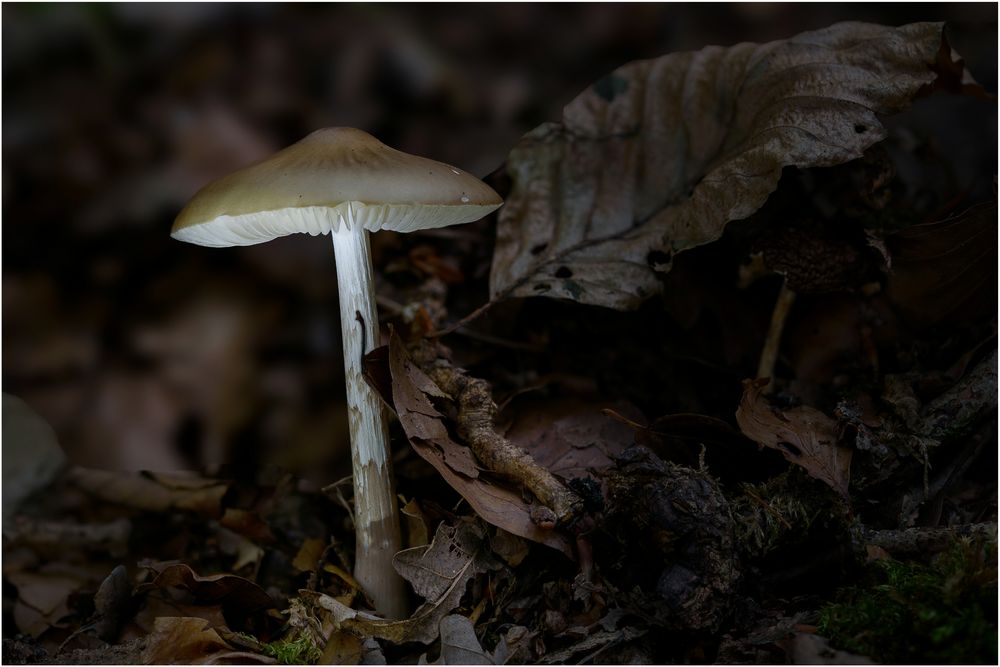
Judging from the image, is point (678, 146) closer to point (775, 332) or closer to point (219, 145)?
point (775, 332)

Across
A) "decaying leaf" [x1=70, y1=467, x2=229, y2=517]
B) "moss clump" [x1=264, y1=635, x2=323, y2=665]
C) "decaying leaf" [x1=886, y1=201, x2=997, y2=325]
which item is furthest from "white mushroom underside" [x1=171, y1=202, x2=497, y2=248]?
"decaying leaf" [x1=886, y1=201, x2=997, y2=325]

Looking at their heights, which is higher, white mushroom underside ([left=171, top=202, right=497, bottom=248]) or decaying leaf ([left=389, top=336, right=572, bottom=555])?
white mushroom underside ([left=171, top=202, right=497, bottom=248])

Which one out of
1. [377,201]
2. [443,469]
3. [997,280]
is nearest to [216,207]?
[377,201]

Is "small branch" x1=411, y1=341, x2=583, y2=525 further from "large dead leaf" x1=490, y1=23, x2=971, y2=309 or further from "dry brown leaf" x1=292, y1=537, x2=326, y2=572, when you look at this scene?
"dry brown leaf" x1=292, y1=537, x2=326, y2=572

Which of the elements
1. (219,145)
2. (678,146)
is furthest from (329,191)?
(678,146)

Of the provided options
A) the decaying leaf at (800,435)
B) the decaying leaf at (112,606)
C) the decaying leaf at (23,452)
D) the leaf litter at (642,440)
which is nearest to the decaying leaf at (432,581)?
the leaf litter at (642,440)

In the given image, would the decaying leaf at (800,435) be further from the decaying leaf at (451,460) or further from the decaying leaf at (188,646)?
the decaying leaf at (188,646)

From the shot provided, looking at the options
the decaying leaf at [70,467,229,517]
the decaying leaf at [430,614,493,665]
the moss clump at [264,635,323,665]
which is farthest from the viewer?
the decaying leaf at [70,467,229,517]
